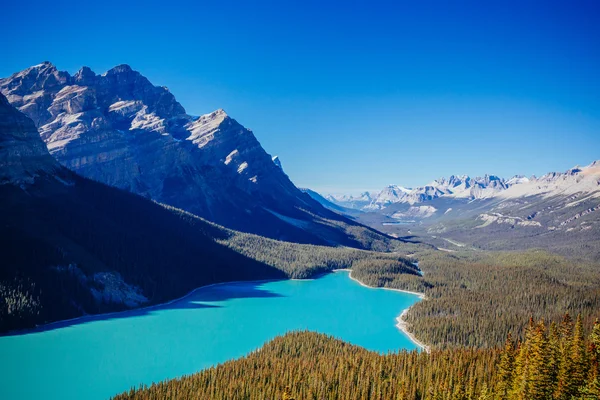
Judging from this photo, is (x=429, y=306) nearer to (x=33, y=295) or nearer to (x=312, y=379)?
(x=312, y=379)

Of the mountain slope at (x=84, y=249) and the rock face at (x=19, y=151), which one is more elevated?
the rock face at (x=19, y=151)

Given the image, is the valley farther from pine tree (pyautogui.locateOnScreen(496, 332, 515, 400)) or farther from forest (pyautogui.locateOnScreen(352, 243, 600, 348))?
forest (pyautogui.locateOnScreen(352, 243, 600, 348))

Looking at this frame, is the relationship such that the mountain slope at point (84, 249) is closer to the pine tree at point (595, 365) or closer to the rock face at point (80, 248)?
the rock face at point (80, 248)

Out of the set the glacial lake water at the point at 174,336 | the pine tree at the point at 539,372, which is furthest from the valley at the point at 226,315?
the glacial lake water at the point at 174,336

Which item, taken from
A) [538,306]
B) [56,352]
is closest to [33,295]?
[56,352]

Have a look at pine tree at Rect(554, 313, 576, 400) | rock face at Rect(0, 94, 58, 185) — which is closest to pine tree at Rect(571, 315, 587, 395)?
pine tree at Rect(554, 313, 576, 400)

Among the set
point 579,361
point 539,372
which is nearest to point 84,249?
point 539,372

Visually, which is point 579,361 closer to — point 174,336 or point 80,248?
point 174,336
